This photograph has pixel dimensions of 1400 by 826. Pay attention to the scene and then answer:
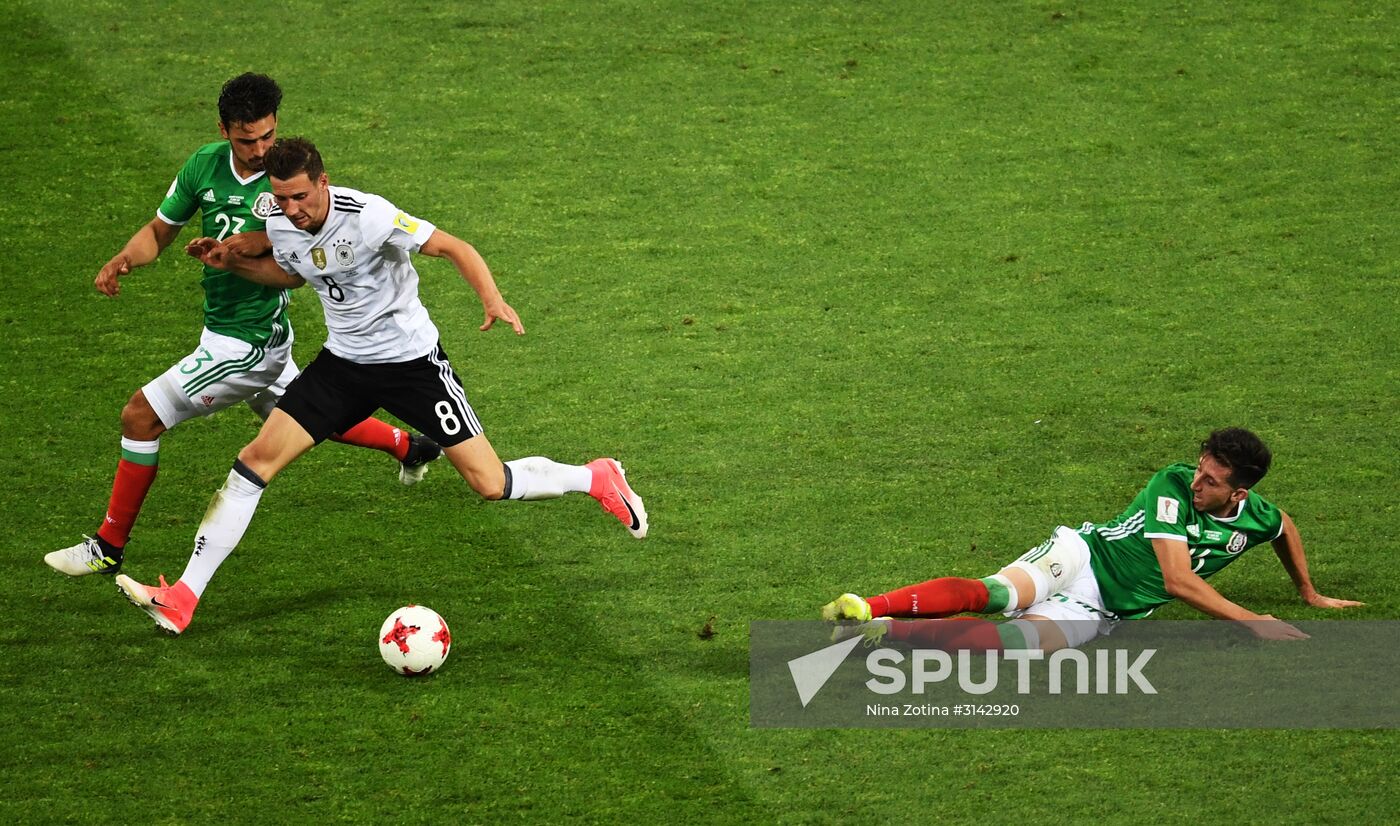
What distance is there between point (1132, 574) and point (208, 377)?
3448 millimetres

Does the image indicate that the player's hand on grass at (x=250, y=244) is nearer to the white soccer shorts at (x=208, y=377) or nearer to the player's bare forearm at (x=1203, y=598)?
the white soccer shorts at (x=208, y=377)

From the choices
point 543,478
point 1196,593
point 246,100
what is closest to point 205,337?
point 246,100

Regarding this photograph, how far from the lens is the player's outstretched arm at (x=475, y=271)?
17.6 feet

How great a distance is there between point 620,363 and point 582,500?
1.13 metres

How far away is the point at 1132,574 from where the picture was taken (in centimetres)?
576

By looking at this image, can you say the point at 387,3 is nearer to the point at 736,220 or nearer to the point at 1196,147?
the point at 736,220

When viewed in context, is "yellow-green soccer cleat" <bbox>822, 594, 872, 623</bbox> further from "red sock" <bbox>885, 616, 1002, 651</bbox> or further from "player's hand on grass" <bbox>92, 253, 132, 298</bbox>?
"player's hand on grass" <bbox>92, 253, 132, 298</bbox>

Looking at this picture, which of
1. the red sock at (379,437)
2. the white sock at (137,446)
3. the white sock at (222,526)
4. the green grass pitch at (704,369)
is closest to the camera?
the green grass pitch at (704,369)

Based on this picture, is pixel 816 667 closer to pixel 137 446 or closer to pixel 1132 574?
pixel 1132 574

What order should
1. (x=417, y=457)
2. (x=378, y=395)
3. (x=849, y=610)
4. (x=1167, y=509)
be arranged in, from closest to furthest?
(x=849, y=610), (x=1167, y=509), (x=378, y=395), (x=417, y=457)

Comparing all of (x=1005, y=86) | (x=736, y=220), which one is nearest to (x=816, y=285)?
(x=736, y=220)

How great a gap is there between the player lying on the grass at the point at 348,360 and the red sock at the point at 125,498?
1.39 feet

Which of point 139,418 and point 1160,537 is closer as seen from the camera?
point 1160,537

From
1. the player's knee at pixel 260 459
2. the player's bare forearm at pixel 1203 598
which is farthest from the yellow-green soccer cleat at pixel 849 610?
the player's knee at pixel 260 459
